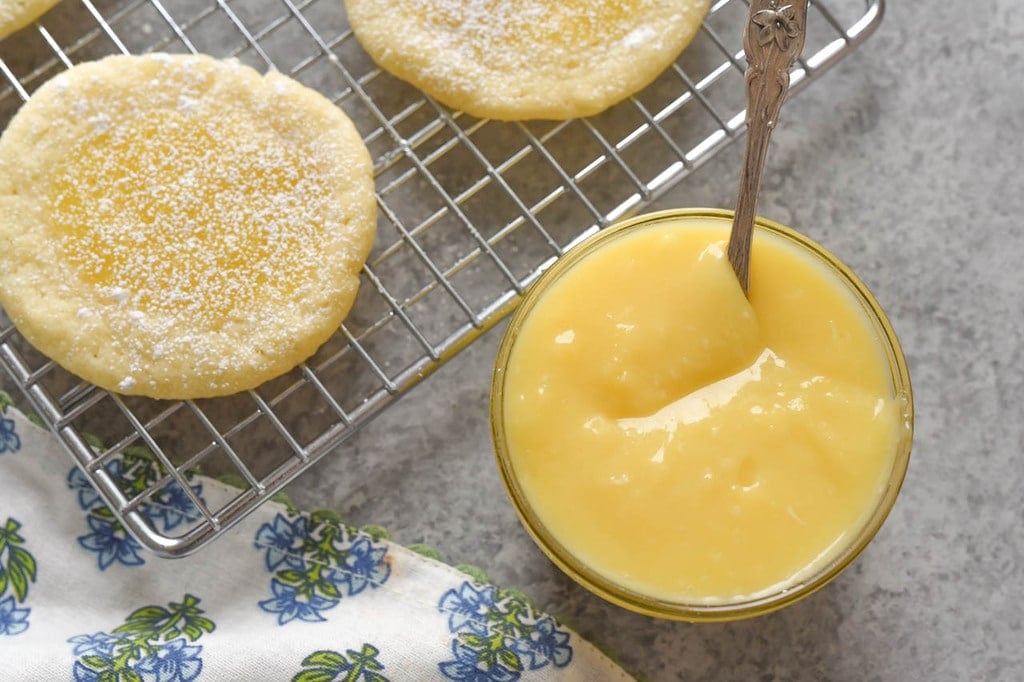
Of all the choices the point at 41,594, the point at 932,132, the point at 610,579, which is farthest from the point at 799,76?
the point at 41,594

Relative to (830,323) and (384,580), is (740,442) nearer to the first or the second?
(830,323)

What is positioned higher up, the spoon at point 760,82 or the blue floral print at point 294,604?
the spoon at point 760,82

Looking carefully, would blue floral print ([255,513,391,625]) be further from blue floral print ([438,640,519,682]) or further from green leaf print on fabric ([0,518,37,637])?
green leaf print on fabric ([0,518,37,637])

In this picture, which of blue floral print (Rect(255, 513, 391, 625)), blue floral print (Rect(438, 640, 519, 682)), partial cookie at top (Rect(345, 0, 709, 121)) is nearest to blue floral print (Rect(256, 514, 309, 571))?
blue floral print (Rect(255, 513, 391, 625))

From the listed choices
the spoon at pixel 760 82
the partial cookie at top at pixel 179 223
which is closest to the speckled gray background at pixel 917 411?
the partial cookie at top at pixel 179 223

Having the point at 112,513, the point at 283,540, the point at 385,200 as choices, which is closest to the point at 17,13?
the point at 385,200

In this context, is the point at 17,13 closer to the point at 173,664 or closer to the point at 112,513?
the point at 112,513

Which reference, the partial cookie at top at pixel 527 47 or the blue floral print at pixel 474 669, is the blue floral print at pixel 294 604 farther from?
the partial cookie at top at pixel 527 47
